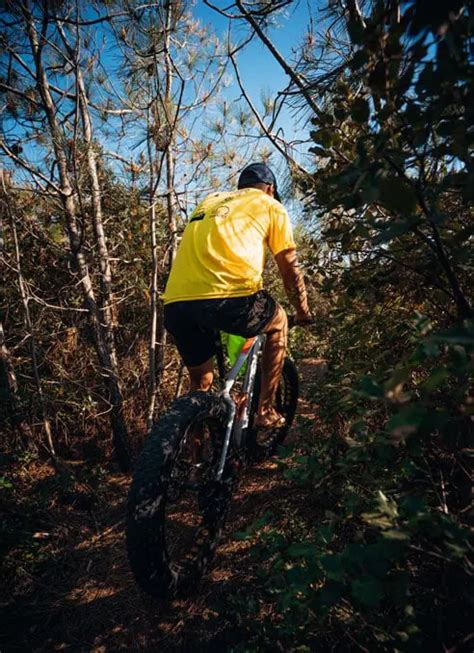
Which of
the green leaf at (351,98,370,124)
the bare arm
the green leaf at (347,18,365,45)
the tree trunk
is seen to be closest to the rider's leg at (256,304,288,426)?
the bare arm

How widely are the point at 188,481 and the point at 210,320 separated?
87cm

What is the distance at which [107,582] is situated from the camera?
5.53 feet

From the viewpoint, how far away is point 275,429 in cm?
265

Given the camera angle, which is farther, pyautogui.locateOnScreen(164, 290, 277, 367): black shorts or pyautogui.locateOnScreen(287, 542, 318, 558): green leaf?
pyautogui.locateOnScreen(164, 290, 277, 367): black shorts

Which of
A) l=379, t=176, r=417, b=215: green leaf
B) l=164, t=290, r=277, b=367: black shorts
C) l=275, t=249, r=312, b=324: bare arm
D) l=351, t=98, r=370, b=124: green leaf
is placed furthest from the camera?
l=275, t=249, r=312, b=324: bare arm

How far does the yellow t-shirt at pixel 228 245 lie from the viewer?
5.87 feet

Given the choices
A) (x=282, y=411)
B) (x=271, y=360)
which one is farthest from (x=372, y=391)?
(x=282, y=411)

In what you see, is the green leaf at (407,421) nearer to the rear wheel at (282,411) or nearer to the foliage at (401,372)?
the foliage at (401,372)

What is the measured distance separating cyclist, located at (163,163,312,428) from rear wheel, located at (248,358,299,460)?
1.96 feet

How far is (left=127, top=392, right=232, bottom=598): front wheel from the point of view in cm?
128

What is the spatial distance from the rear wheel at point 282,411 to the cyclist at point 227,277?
597 mm

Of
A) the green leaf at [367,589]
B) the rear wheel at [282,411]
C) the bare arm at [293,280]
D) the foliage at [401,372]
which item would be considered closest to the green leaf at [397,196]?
the foliage at [401,372]

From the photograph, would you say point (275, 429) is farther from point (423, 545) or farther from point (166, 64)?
point (166, 64)

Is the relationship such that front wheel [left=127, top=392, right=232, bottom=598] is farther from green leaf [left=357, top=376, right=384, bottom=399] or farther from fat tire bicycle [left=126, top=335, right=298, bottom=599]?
green leaf [left=357, top=376, right=384, bottom=399]
